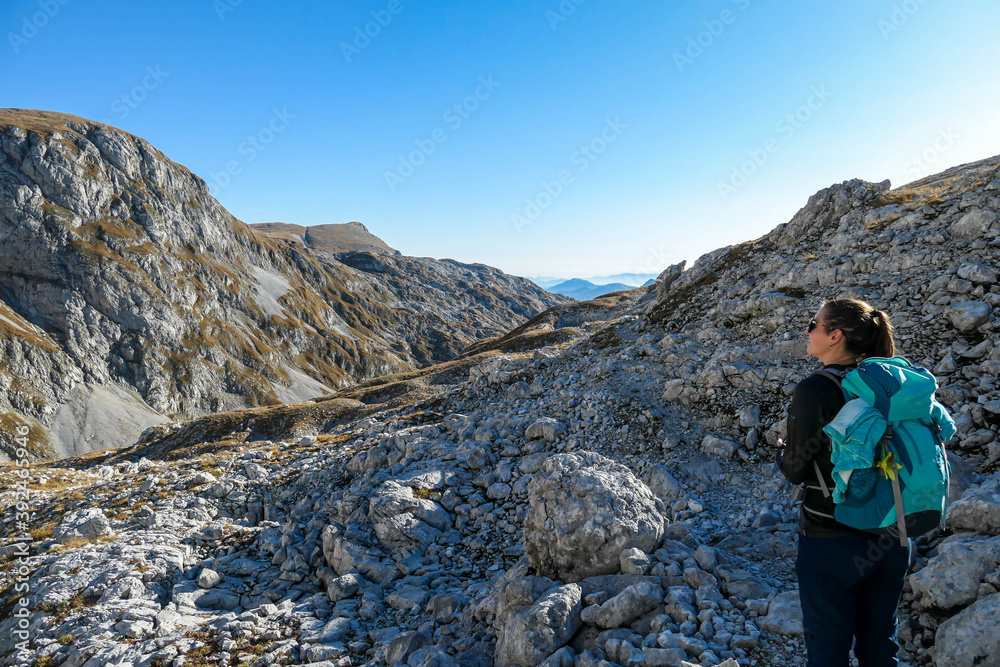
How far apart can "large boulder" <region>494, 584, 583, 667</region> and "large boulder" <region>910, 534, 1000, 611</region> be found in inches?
186

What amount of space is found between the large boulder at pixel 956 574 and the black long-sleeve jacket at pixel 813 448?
3275 mm

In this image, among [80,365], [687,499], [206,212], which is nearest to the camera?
[687,499]

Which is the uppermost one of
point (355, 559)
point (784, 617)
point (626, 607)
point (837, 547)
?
point (837, 547)

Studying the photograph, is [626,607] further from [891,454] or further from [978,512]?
[978,512]

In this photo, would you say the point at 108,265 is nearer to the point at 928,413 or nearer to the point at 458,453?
the point at 458,453

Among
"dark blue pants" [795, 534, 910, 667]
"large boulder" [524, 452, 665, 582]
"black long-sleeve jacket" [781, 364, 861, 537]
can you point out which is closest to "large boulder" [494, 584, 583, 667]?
"large boulder" [524, 452, 665, 582]

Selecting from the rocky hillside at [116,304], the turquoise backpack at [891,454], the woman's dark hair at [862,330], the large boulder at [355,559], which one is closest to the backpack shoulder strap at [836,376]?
the turquoise backpack at [891,454]

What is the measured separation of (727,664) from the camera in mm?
5461

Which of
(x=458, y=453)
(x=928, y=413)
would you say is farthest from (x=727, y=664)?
(x=458, y=453)

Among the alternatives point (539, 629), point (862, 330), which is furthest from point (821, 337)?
point (539, 629)

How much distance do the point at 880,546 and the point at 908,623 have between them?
11.3ft

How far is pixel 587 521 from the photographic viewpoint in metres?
8.46

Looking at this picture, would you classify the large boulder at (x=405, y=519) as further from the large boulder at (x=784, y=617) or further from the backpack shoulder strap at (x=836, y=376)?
the backpack shoulder strap at (x=836, y=376)

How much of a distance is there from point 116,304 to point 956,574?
153108mm
